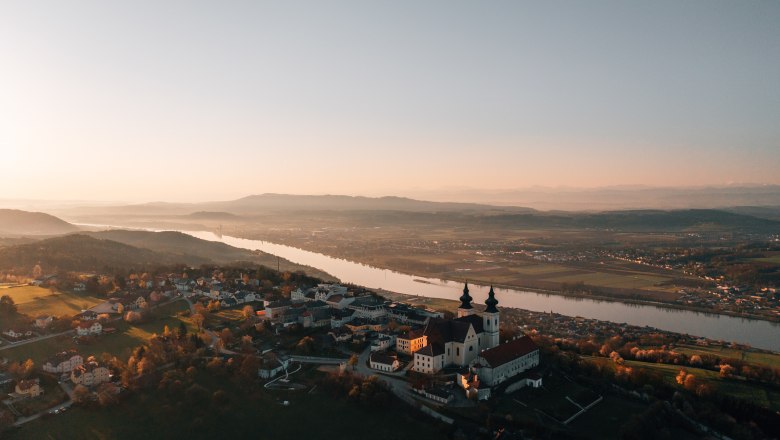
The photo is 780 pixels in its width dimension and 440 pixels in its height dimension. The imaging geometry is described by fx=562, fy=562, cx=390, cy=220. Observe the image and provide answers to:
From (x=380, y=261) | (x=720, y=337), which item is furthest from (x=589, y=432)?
(x=380, y=261)

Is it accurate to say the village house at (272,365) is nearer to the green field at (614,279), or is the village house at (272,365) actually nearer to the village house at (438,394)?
the village house at (438,394)

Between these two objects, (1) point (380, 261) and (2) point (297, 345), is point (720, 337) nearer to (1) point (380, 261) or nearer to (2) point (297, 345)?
(2) point (297, 345)

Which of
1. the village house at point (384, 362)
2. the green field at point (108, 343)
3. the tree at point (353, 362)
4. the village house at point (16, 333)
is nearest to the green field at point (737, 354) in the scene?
the village house at point (384, 362)

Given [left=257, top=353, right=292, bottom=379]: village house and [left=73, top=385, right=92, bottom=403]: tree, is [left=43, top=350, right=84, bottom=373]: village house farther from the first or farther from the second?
[left=257, top=353, right=292, bottom=379]: village house

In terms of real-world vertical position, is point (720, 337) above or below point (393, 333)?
below

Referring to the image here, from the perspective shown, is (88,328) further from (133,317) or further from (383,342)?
(383,342)

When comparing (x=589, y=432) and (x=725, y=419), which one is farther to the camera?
(x=725, y=419)

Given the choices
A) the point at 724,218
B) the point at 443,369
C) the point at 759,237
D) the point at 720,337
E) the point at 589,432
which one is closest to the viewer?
the point at 589,432

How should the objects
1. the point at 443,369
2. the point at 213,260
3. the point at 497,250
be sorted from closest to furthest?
1. the point at 443,369
2. the point at 213,260
3. the point at 497,250
